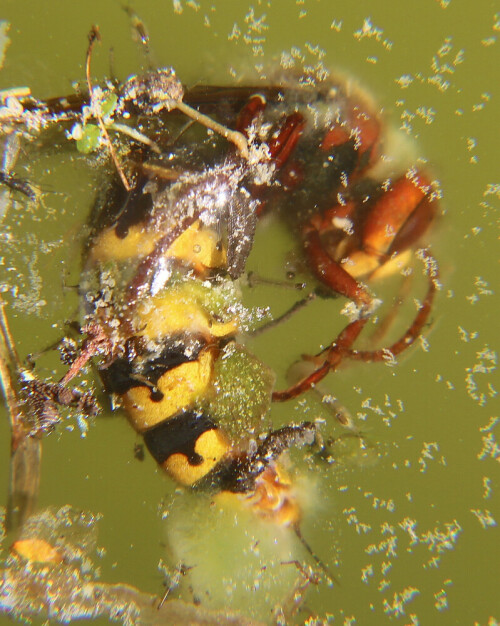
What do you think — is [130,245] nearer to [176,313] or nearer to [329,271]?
[176,313]

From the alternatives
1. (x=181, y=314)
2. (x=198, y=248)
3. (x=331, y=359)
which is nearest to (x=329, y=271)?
(x=331, y=359)

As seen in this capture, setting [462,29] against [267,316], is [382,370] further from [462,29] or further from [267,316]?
[462,29]

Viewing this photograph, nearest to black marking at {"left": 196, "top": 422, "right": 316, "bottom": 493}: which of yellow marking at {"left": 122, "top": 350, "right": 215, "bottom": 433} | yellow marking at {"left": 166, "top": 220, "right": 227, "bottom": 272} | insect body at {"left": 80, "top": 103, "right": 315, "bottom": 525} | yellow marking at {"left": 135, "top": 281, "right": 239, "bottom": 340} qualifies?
insect body at {"left": 80, "top": 103, "right": 315, "bottom": 525}

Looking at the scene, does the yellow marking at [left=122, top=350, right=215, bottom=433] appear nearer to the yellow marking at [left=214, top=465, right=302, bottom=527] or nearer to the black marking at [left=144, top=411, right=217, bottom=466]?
the black marking at [left=144, top=411, right=217, bottom=466]

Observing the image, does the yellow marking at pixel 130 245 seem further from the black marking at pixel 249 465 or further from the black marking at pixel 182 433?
the black marking at pixel 249 465

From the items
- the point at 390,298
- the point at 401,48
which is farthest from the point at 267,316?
the point at 401,48

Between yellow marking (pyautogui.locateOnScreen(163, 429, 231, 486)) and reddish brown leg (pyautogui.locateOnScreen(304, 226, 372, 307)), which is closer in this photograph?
yellow marking (pyautogui.locateOnScreen(163, 429, 231, 486))
